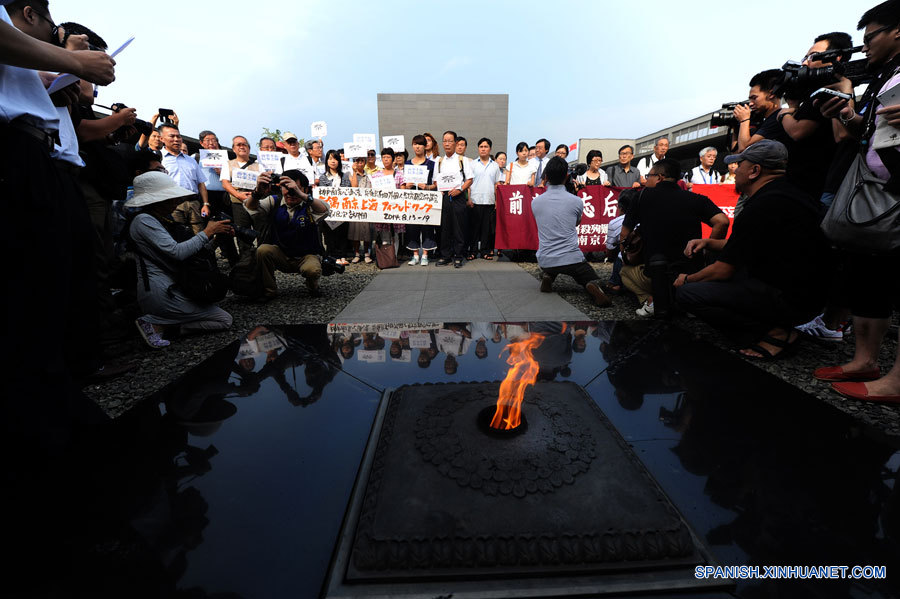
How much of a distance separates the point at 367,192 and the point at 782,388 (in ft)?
21.4

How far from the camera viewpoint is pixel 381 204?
287 inches

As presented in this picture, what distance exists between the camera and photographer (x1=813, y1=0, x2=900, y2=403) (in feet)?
7.48

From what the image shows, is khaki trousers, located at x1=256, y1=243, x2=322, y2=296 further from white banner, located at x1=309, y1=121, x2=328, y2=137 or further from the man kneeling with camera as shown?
white banner, located at x1=309, y1=121, x2=328, y2=137

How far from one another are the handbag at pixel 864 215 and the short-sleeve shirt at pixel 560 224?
2.60 meters

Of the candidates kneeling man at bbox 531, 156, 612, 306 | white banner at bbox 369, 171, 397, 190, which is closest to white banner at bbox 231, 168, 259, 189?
white banner at bbox 369, 171, 397, 190

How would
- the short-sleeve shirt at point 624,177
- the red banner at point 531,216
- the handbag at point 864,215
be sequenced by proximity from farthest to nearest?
1. the short-sleeve shirt at point 624,177
2. the red banner at point 531,216
3. the handbag at point 864,215

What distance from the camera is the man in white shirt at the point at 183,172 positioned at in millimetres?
6180

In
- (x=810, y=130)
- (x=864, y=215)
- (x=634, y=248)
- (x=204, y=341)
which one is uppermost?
(x=810, y=130)

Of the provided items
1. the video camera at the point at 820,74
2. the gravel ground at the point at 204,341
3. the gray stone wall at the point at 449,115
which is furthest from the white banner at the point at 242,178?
the gray stone wall at the point at 449,115

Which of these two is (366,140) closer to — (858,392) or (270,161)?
(270,161)

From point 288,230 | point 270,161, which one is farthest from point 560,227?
point 270,161

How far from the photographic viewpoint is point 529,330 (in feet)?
11.8

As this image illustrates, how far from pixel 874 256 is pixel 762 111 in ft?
7.39

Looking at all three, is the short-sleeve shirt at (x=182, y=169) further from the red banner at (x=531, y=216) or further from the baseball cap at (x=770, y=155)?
the baseball cap at (x=770, y=155)
